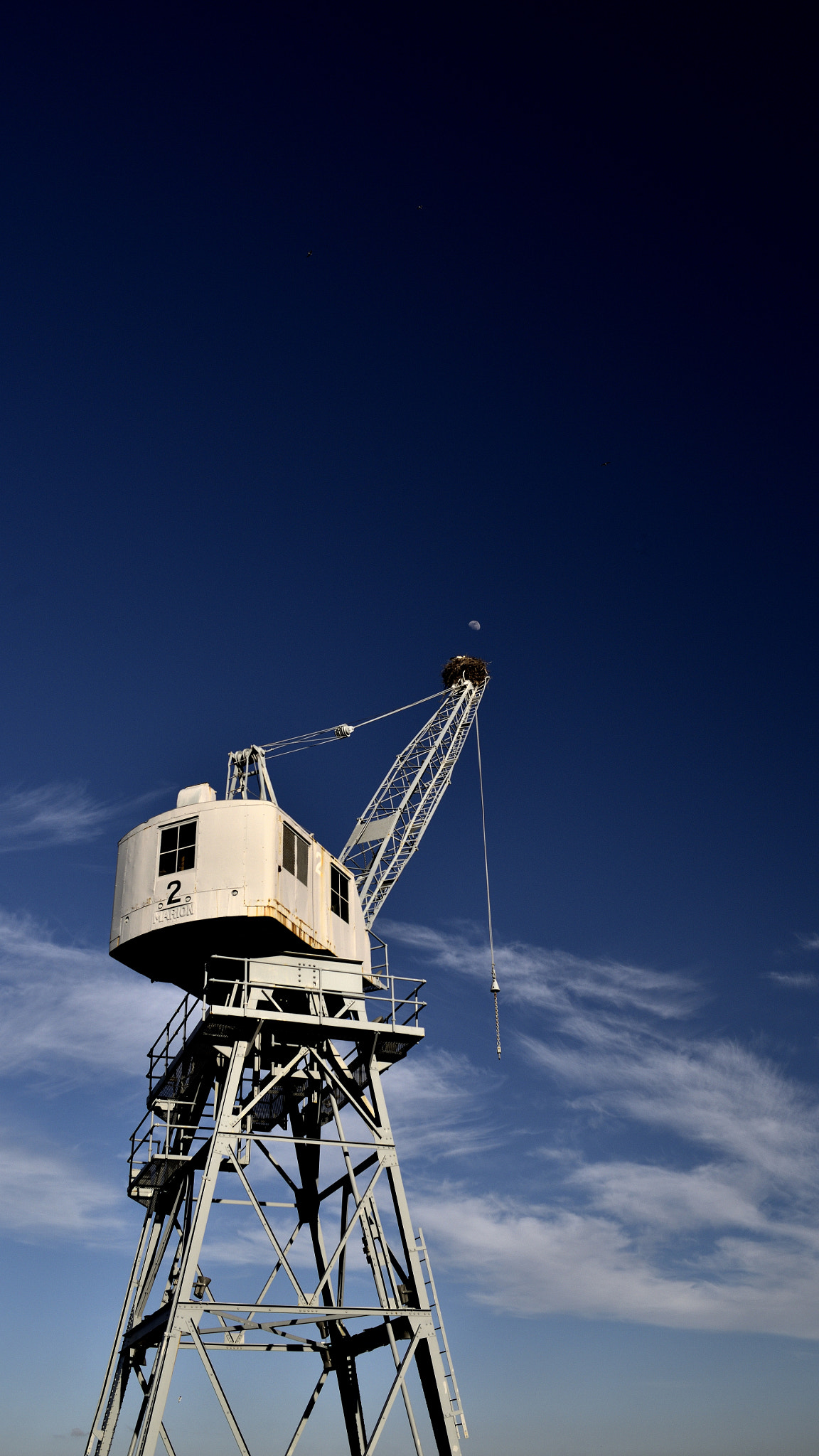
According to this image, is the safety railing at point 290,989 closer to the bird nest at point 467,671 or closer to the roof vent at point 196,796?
the roof vent at point 196,796

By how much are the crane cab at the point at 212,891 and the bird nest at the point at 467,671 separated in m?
25.8

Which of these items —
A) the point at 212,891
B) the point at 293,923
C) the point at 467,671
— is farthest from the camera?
the point at 467,671

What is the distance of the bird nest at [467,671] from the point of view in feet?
185

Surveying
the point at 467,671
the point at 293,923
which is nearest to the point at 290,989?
the point at 293,923

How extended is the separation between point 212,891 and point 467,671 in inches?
1165

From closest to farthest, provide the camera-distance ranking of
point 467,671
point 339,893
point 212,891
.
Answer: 1. point 212,891
2. point 339,893
3. point 467,671

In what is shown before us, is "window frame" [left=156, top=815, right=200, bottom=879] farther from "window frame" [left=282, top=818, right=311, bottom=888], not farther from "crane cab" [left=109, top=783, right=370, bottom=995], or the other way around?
"window frame" [left=282, top=818, right=311, bottom=888]

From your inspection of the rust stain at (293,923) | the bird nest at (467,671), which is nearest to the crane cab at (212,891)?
the rust stain at (293,923)

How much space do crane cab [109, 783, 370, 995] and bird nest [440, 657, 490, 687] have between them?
1017 inches

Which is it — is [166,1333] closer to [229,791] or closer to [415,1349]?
[415,1349]

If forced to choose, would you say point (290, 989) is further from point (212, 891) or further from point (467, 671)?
point (467, 671)

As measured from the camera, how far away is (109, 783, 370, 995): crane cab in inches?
1135

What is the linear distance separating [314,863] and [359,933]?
317 centimetres

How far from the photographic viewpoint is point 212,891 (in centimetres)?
2883
